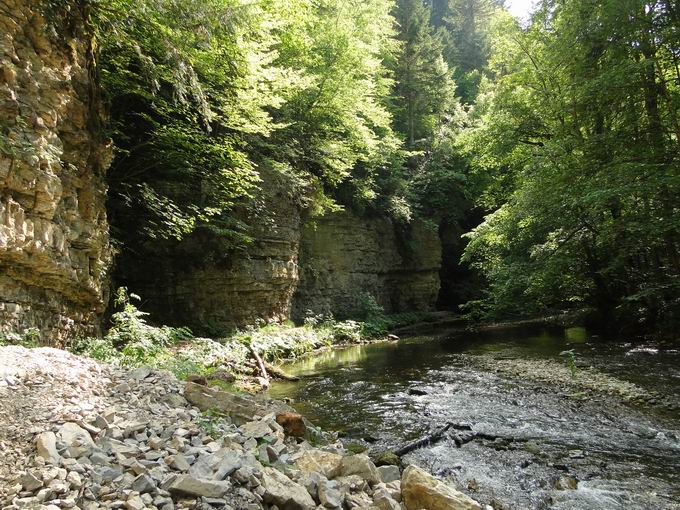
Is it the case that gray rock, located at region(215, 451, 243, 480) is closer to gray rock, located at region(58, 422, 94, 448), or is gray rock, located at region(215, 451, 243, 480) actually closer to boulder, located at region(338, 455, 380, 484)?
gray rock, located at region(58, 422, 94, 448)

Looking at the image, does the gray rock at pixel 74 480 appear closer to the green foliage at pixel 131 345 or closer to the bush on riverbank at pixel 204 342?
the bush on riverbank at pixel 204 342

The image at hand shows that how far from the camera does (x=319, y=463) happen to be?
4.14 metres

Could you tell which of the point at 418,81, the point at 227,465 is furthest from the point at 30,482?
the point at 418,81

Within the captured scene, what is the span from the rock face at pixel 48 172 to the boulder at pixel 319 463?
462cm

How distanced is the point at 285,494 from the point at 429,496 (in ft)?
4.34

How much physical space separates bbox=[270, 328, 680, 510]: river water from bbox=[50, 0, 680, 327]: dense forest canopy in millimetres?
3071

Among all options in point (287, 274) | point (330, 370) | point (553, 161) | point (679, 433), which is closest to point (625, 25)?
point (553, 161)

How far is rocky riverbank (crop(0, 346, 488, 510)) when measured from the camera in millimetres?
2719

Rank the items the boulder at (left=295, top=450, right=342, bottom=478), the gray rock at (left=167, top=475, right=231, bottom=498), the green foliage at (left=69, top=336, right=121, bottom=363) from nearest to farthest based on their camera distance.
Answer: the gray rock at (left=167, top=475, right=231, bottom=498) → the boulder at (left=295, top=450, right=342, bottom=478) → the green foliage at (left=69, top=336, right=121, bottom=363)

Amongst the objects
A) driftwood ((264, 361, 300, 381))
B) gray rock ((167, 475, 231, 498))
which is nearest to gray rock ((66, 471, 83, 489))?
gray rock ((167, 475, 231, 498))

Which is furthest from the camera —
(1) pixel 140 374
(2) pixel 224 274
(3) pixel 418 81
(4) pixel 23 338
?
(3) pixel 418 81

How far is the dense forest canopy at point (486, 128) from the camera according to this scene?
9195 mm

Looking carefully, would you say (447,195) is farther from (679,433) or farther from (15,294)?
(15,294)

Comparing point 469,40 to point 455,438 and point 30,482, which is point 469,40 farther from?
point 30,482
